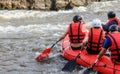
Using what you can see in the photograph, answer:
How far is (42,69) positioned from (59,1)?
45.1ft

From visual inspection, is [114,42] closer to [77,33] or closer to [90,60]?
[90,60]

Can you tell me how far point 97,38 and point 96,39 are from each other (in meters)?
0.04

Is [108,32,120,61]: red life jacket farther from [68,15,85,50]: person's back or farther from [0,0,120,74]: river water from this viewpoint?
[68,15,85,50]: person's back

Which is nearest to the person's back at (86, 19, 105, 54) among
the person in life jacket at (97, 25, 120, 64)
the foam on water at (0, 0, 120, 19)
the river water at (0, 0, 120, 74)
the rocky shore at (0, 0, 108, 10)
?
the river water at (0, 0, 120, 74)

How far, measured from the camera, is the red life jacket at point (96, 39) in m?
9.27

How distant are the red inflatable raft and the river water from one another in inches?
11.3

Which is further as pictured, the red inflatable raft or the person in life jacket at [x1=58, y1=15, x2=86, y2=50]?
the person in life jacket at [x1=58, y1=15, x2=86, y2=50]

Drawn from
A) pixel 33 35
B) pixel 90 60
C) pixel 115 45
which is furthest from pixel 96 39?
pixel 33 35

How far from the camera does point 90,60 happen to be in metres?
9.19

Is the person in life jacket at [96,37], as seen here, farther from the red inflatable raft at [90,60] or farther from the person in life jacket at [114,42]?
the person in life jacket at [114,42]

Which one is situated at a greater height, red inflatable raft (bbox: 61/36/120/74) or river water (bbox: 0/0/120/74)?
red inflatable raft (bbox: 61/36/120/74)

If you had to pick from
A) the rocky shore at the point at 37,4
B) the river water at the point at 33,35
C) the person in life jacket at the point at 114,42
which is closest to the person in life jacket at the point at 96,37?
the river water at the point at 33,35

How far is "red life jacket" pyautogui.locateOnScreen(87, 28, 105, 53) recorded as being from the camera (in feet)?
30.4

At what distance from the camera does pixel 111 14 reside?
10.7 meters
